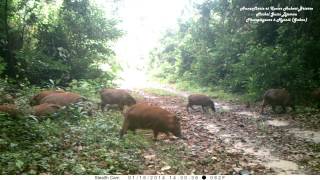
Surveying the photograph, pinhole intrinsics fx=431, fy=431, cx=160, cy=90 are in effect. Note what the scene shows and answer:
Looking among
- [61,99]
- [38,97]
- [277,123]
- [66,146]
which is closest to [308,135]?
[277,123]

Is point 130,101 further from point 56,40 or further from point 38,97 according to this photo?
point 56,40

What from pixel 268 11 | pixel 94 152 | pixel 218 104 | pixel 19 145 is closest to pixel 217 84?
pixel 218 104

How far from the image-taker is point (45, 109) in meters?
5.98

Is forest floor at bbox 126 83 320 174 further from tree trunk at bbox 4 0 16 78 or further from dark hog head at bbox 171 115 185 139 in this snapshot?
tree trunk at bbox 4 0 16 78

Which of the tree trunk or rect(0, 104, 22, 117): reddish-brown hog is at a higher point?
the tree trunk

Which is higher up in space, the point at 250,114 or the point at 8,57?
the point at 8,57

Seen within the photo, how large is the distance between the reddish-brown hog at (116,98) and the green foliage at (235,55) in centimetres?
80

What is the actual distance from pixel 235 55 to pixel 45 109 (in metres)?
3.86

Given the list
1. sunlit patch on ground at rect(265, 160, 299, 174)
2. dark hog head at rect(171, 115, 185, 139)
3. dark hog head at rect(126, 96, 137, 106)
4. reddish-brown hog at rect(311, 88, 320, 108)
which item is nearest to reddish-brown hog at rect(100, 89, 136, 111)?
dark hog head at rect(126, 96, 137, 106)

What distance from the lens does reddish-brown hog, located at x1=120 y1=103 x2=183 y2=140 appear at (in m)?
5.79

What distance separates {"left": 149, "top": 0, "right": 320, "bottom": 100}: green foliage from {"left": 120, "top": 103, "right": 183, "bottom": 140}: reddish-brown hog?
1.69 metres

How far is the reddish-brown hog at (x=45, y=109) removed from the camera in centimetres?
590

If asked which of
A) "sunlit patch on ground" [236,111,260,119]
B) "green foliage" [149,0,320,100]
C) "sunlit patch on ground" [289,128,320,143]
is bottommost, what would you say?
"sunlit patch on ground" [289,128,320,143]

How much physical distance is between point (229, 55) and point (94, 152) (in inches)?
151
